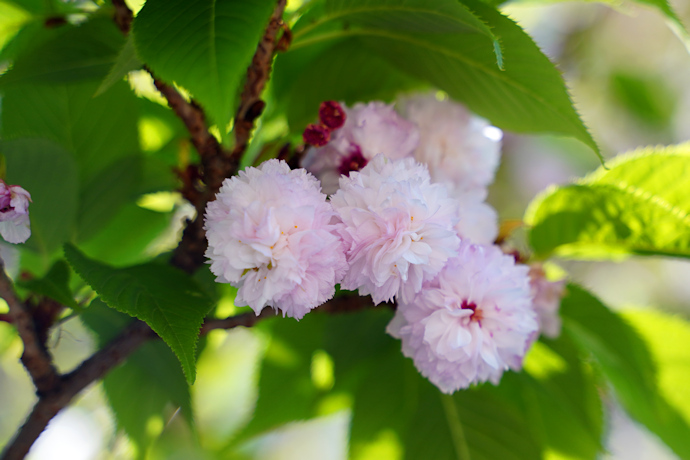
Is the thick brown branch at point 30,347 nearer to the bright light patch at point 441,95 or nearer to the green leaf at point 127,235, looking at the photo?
the green leaf at point 127,235

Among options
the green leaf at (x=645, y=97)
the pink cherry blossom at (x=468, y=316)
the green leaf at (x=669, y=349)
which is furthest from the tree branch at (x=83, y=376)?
the green leaf at (x=645, y=97)

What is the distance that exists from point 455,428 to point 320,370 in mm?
168

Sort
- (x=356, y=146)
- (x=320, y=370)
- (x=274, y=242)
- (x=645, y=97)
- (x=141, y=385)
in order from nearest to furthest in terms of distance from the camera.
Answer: (x=274, y=242), (x=356, y=146), (x=141, y=385), (x=320, y=370), (x=645, y=97)

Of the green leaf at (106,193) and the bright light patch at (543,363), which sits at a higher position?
the green leaf at (106,193)

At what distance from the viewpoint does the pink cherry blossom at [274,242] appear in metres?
0.25

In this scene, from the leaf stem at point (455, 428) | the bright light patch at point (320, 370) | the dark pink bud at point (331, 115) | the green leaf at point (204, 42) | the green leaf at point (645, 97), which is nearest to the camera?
the green leaf at point (204, 42)

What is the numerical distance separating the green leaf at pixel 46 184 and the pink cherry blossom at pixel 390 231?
0.81 feet

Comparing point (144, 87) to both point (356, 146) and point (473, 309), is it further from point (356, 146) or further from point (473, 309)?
point (473, 309)

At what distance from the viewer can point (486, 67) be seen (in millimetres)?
355

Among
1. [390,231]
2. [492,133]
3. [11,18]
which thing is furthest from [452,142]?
[11,18]

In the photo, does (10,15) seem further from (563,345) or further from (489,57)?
(563,345)

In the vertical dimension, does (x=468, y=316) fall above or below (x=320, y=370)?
above

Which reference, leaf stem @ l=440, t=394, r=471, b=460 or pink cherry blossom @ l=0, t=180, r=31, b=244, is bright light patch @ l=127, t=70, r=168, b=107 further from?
leaf stem @ l=440, t=394, r=471, b=460

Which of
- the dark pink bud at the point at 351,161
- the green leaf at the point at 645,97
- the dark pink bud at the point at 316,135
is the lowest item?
the green leaf at the point at 645,97
